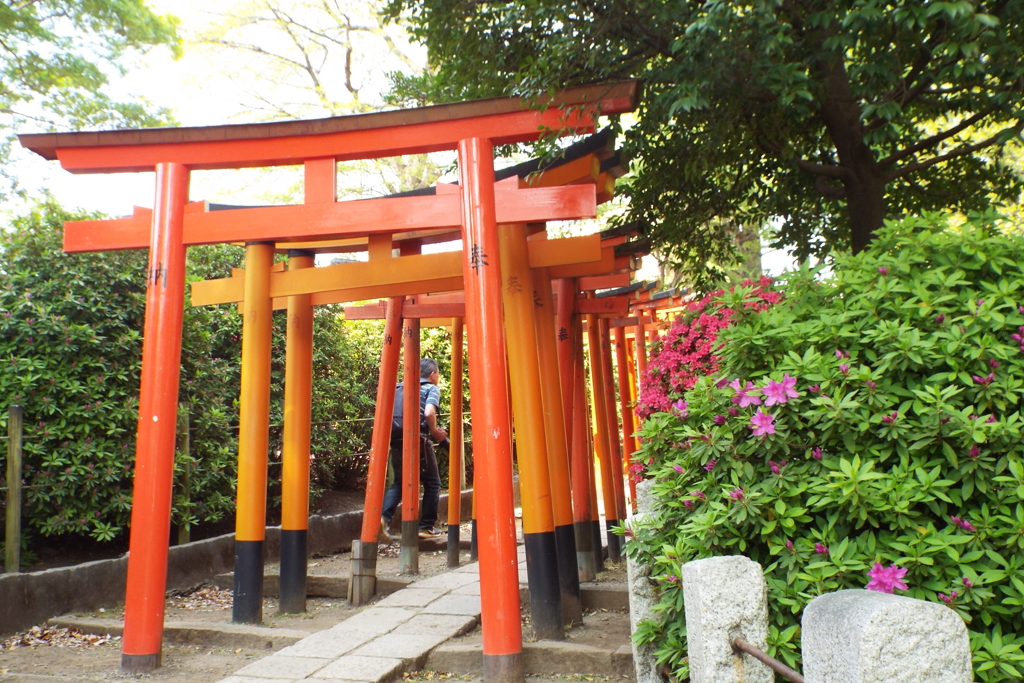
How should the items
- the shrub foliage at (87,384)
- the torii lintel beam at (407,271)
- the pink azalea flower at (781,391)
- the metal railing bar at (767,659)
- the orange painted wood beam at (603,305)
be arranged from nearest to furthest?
the metal railing bar at (767,659)
the pink azalea flower at (781,391)
the torii lintel beam at (407,271)
the shrub foliage at (87,384)
the orange painted wood beam at (603,305)


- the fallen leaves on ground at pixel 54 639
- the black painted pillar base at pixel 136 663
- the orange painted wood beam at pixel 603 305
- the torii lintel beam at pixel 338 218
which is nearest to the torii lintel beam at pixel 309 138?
the torii lintel beam at pixel 338 218

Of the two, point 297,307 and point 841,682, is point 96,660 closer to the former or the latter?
point 297,307

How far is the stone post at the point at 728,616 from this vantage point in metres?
2.51

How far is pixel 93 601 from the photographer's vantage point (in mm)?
5988

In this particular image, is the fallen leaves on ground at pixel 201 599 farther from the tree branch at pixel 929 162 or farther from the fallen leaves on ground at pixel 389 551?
the tree branch at pixel 929 162

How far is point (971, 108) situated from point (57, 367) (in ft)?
22.3

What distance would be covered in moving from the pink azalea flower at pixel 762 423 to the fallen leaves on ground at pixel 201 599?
5.05 meters

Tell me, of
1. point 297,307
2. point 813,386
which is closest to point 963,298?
point 813,386

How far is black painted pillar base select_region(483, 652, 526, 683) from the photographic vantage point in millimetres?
4172

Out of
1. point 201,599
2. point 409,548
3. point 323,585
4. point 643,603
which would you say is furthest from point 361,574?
point 643,603

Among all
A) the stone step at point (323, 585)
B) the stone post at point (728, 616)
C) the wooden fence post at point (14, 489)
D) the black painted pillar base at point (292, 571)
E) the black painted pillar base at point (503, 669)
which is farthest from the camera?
the stone step at point (323, 585)

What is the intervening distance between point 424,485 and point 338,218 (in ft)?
15.8

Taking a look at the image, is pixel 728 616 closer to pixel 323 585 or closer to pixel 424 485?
pixel 323 585

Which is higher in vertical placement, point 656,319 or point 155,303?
point 656,319
